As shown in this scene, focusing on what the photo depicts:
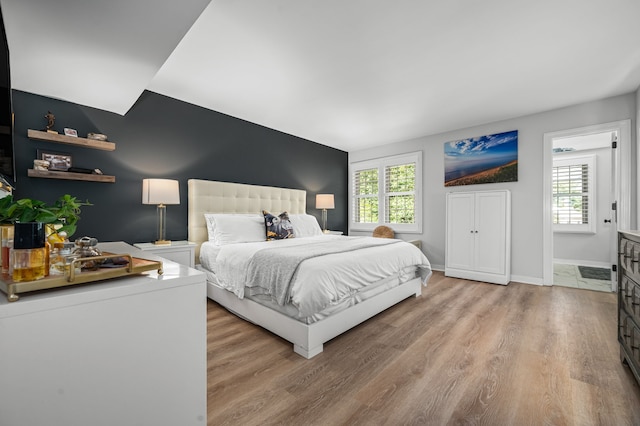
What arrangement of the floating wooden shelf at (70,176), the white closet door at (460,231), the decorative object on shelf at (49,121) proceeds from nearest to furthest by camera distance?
the floating wooden shelf at (70,176) → the decorative object on shelf at (49,121) → the white closet door at (460,231)

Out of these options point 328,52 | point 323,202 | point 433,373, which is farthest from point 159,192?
point 433,373

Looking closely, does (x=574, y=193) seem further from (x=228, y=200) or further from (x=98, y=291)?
(x=98, y=291)

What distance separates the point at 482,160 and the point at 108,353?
16.4 feet

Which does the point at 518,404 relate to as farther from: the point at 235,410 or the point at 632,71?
the point at 632,71

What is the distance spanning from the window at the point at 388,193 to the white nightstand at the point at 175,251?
150 inches

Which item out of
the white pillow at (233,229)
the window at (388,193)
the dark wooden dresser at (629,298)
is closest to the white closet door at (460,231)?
the window at (388,193)

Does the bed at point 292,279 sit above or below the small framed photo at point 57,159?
below

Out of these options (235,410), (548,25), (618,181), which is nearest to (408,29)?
(548,25)

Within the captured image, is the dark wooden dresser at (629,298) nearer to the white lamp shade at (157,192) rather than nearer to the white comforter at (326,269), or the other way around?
the white comforter at (326,269)

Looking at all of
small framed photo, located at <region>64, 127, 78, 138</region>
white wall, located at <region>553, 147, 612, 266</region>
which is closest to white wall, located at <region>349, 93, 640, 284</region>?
white wall, located at <region>553, 147, 612, 266</region>

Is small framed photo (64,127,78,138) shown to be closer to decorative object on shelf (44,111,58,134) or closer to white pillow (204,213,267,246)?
decorative object on shelf (44,111,58,134)

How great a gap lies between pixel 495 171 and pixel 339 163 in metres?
2.93

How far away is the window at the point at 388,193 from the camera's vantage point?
5.26 m

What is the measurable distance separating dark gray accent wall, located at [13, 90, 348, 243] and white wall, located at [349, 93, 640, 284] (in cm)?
275
